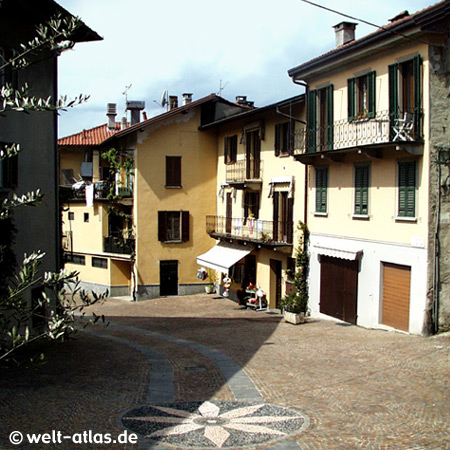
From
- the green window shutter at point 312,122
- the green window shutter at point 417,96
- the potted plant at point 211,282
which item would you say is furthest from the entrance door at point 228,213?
the green window shutter at point 417,96

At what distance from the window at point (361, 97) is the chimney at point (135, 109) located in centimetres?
2270

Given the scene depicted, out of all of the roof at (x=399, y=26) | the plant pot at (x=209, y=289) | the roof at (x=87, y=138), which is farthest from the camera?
the roof at (x=87, y=138)

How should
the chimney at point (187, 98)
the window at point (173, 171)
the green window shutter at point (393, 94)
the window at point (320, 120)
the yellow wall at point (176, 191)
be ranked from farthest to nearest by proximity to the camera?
the chimney at point (187, 98)
the window at point (173, 171)
the yellow wall at point (176, 191)
the window at point (320, 120)
the green window shutter at point (393, 94)

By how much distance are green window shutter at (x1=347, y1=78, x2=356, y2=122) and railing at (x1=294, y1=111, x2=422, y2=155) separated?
0.24 m

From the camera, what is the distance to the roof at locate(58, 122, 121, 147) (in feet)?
139

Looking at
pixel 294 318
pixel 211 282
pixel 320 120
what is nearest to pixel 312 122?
pixel 320 120

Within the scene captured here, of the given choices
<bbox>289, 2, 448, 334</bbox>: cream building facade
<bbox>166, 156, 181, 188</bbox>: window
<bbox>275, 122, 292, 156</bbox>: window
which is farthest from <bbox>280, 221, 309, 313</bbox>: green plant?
<bbox>166, 156, 181, 188</bbox>: window

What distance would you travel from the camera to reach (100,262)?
39.5 metres

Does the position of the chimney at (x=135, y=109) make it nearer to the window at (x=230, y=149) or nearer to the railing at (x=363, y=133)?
the window at (x=230, y=149)

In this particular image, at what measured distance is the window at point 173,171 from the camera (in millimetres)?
35312

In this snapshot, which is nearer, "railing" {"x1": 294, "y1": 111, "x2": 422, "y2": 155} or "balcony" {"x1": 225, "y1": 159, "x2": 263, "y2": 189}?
"railing" {"x1": 294, "y1": 111, "x2": 422, "y2": 155}

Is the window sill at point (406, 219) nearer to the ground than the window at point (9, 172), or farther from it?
nearer to the ground

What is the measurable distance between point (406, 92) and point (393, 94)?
0.43 meters

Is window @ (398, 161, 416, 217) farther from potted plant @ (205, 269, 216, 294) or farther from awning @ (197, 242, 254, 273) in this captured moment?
potted plant @ (205, 269, 216, 294)
